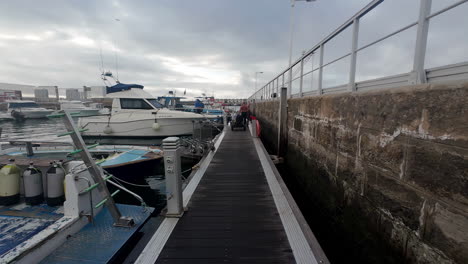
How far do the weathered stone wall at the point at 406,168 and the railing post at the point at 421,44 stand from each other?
0.79 feet

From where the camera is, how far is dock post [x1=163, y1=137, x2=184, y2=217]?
304cm

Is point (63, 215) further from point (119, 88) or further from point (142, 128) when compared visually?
point (119, 88)

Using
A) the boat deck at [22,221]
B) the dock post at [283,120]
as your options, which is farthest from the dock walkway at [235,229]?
the dock post at [283,120]

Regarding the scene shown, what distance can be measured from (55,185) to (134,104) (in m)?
11.6

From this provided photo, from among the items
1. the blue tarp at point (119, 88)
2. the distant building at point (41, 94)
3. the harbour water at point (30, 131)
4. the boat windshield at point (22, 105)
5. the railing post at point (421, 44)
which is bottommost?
the harbour water at point (30, 131)

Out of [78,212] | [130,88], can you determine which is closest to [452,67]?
[78,212]

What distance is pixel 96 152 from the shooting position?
25.6 feet

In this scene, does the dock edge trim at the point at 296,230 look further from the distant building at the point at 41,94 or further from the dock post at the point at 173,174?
the distant building at the point at 41,94

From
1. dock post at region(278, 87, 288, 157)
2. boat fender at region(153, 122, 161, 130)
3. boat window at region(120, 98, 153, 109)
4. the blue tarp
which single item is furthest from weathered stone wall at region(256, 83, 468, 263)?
the blue tarp

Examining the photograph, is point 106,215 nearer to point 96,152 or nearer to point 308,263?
point 308,263

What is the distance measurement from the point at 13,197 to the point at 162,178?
4.91 metres

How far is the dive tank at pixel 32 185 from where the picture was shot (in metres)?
3.50

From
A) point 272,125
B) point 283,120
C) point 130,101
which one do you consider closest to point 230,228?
point 283,120

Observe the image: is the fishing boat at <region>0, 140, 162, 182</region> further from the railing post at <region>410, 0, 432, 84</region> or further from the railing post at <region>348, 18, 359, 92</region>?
the railing post at <region>410, 0, 432, 84</region>
